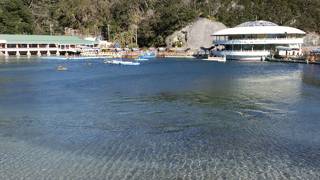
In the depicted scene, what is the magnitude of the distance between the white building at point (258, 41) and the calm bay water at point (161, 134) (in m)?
50.7

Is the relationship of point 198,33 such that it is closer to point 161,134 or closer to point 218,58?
point 218,58

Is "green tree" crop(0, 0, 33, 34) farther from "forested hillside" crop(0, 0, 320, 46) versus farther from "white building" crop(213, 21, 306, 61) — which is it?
"white building" crop(213, 21, 306, 61)

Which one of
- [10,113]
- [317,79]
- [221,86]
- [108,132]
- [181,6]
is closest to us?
[108,132]

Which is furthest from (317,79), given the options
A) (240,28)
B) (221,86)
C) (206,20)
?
(206,20)

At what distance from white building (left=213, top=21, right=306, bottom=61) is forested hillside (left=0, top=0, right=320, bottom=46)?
109 feet

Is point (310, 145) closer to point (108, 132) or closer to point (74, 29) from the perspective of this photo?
point (108, 132)

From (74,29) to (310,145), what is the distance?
445 feet

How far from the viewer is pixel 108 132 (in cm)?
2322

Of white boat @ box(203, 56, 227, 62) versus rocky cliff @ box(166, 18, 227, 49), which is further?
rocky cliff @ box(166, 18, 227, 49)

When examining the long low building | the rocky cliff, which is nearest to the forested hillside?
the rocky cliff

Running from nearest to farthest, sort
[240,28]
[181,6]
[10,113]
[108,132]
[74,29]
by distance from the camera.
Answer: [108,132] → [10,113] → [240,28] → [181,6] → [74,29]

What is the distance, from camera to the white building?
9025cm

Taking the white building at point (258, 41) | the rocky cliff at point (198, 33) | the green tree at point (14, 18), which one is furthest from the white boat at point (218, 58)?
the green tree at point (14, 18)

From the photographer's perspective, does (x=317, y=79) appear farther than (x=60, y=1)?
No
